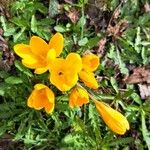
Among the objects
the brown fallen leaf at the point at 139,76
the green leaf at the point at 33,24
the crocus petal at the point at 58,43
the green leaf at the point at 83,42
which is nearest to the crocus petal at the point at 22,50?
the crocus petal at the point at 58,43

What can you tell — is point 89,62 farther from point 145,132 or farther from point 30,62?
point 145,132

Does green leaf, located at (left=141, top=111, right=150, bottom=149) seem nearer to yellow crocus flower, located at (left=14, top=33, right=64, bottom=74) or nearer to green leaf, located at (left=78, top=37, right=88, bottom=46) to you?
green leaf, located at (left=78, top=37, right=88, bottom=46)

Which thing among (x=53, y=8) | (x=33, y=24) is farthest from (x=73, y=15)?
(x=33, y=24)

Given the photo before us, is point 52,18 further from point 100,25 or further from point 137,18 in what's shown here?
point 137,18

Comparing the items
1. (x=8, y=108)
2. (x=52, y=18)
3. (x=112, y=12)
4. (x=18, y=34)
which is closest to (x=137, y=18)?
(x=112, y=12)

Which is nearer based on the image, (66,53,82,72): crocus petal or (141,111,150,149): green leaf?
(66,53,82,72): crocus petal

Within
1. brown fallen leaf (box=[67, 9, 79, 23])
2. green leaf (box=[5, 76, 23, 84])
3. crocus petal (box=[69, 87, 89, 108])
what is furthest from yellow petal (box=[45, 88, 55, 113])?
brown fallen leaf (box=[67, 9, 79, 23])

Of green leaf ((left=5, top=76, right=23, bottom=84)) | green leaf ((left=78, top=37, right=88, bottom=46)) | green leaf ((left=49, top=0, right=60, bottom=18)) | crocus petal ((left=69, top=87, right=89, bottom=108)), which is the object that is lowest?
green leaf ((left=5, top=76, right=23, bottom=84))
